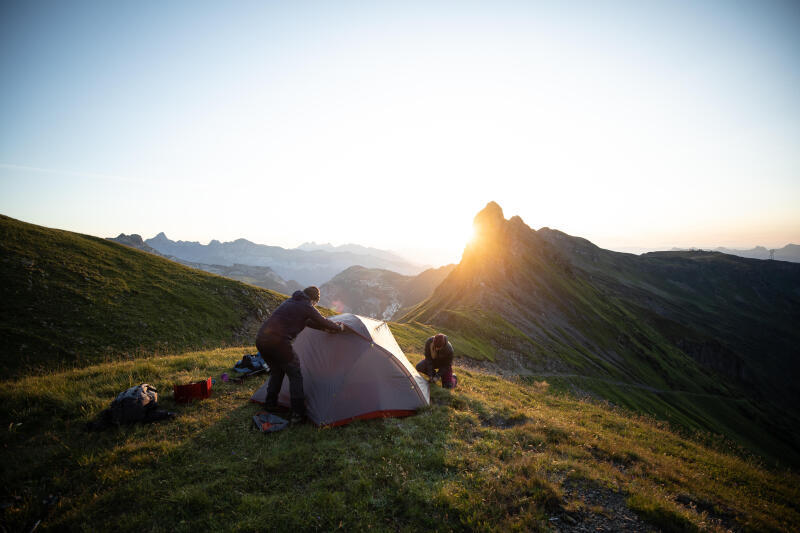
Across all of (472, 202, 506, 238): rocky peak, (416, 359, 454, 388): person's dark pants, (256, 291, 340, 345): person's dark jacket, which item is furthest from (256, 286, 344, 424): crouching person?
(472, 202, 506, 238): rocky peak

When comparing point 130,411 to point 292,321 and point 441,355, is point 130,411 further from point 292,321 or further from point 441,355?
point 441,355

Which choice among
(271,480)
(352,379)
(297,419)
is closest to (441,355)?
(352,379)

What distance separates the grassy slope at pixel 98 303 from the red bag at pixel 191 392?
13.4m

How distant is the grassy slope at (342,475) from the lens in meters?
6.19

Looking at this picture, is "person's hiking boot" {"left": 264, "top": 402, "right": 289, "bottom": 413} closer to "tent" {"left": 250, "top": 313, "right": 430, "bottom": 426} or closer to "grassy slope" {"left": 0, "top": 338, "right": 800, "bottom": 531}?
"tent" {"left": 250, "top": 313, "right": 430, "bottom": 426}

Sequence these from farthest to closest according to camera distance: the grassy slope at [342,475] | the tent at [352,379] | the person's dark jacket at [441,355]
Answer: the person's dark jacket at [441,355] → the tent at [352,379] → the grassy slope at [342,475]

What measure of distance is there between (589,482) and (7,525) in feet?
40.6

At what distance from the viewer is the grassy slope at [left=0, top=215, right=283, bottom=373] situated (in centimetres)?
1858

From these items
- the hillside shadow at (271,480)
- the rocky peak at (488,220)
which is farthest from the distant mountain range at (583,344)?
the hillside shadow at (271,480)

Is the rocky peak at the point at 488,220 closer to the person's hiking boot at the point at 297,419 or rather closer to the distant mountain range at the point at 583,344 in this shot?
the distant mountain range at the point at 583,344

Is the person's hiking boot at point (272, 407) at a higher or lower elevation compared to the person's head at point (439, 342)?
lower

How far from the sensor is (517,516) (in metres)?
6.55

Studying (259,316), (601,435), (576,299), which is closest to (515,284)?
(576,299)

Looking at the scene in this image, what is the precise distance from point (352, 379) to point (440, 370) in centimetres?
629
